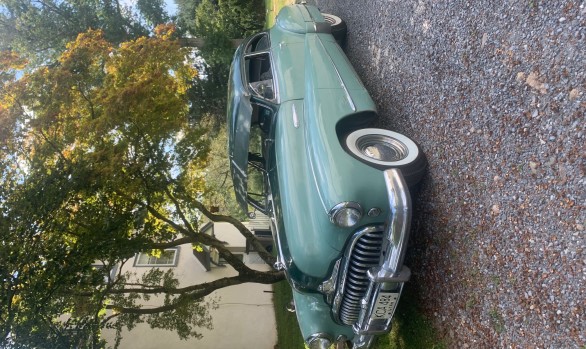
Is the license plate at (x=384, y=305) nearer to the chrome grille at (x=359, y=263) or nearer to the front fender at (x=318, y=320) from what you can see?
the chrome grille at (x=359, y=263)

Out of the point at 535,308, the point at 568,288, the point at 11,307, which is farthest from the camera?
the point at 11,307

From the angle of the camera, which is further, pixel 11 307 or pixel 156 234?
pixel 156 234

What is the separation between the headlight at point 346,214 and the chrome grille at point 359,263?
18 cm

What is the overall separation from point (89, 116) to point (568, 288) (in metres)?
8.71

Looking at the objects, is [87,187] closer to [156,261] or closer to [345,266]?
[345,266]

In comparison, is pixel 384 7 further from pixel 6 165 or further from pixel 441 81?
pixel 6 165

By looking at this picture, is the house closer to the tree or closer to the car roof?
the tree

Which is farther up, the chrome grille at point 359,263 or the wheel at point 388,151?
the wheel at point 388,151

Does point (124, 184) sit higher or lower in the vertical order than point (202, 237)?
higher

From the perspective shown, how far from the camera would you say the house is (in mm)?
11203

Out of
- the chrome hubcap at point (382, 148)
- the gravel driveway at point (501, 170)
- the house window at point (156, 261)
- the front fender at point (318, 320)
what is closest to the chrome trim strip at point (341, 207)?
the chrome hubcap at point (382, 148)

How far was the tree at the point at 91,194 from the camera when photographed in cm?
564

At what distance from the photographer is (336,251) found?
12.7ft

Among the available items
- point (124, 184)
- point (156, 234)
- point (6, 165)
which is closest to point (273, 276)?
point (156, 234)
